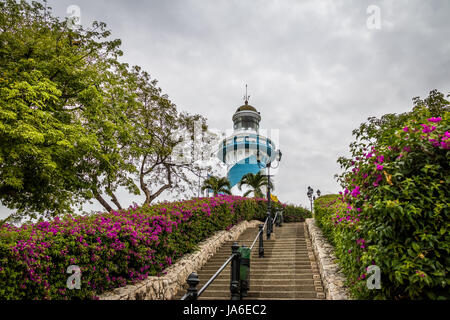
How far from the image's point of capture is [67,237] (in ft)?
14.2

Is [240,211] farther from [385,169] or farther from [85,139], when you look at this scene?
[385,169]

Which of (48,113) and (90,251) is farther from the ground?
(48,113)

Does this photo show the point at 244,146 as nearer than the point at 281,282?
No

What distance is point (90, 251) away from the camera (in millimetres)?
4602

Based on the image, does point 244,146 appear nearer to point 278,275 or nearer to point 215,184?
point 215,184

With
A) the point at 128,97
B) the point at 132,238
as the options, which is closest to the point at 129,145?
the point at 128,97

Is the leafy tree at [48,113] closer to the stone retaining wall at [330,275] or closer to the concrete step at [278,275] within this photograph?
the concrete step at [278,275]

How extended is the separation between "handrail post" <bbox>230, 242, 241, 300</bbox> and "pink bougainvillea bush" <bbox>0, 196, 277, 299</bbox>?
6.10 feet

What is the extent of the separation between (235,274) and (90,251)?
2616 mm

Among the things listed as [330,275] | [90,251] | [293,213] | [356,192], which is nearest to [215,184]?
[293,213]

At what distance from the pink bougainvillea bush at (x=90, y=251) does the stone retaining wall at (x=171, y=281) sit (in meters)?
0.18

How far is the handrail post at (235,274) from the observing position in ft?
16.8

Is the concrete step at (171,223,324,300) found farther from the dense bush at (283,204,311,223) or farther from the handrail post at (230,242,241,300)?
the dense bush at (283,204,311,223)

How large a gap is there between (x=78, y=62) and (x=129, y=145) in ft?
15.8
